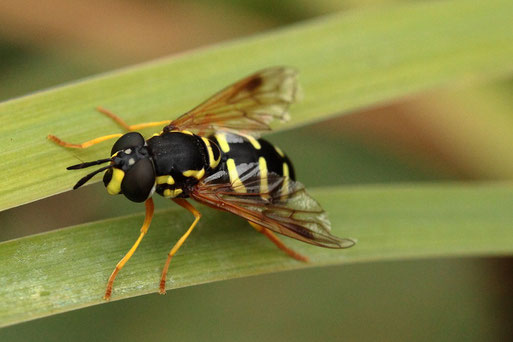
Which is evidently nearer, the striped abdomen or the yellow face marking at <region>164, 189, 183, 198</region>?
the yellow face marking at <region>164, 189, 183, 198</region>

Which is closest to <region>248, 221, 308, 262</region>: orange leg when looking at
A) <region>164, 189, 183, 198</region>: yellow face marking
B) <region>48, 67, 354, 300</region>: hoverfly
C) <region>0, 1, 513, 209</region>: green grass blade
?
Result: <region>48, 67, 354, 300</region>: hoverfly

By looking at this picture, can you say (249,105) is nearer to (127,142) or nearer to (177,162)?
(177,162)

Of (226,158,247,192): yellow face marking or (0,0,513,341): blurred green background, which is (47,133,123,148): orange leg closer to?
(226,158,247,192): yellow face marking

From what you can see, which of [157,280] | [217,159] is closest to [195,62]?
[217,159]

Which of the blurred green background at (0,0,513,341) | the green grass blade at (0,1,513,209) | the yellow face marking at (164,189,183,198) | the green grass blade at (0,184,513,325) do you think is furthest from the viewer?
the blurred green background at (0,0,513,341)

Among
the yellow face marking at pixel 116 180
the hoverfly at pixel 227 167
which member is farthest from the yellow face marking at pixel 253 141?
the yellow face marking at pixel 116 180

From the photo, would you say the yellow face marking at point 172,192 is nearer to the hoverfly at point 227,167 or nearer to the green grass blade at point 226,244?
the hoverfly at point 227,167
